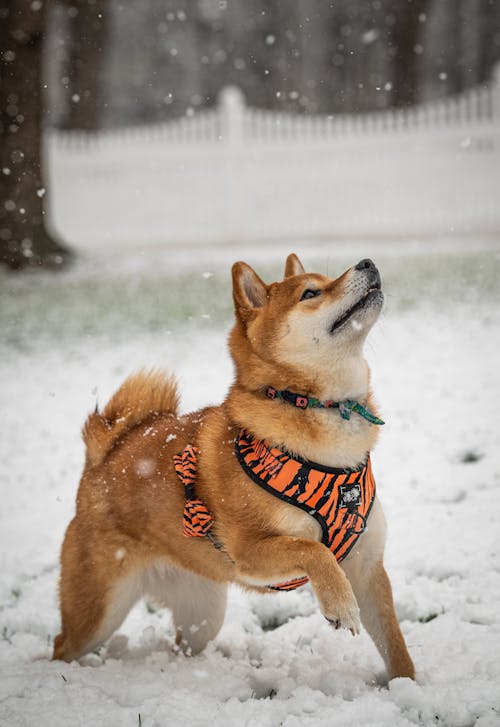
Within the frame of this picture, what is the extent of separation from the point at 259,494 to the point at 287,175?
42.9ft

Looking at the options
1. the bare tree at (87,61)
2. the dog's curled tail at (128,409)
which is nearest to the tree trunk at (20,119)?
the bare tree at (87,61)

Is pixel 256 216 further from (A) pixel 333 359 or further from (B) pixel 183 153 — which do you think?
(A) pixel 333 359

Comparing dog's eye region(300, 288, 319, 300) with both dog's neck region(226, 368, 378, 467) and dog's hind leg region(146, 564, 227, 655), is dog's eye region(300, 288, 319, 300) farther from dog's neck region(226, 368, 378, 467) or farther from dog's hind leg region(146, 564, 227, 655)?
dog's hind leg region(146, 564, 227, 655)

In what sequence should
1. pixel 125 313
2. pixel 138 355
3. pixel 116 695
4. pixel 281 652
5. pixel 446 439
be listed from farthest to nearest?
pixel 125 313 → pixel 138 355 → pixel 446 439 → pixel 281 652 → pixel 116 695

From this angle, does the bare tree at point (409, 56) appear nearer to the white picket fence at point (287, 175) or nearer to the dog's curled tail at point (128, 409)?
→ the white picket fence at point (287, 175)

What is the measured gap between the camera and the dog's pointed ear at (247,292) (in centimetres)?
257

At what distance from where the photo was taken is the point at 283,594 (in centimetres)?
315

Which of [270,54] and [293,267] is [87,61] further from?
[293,267]

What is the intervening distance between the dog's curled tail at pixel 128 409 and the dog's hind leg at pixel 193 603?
1.82 feet

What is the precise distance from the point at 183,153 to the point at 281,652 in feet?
45.4

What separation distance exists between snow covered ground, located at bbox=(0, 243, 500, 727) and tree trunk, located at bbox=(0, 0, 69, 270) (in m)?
2.67

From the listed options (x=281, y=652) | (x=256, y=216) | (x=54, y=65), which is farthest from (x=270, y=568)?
(x=54, y=65)

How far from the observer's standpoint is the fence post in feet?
48.4

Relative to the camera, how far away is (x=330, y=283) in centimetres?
258
